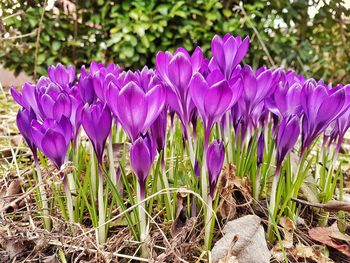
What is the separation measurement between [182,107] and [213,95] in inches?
5.4

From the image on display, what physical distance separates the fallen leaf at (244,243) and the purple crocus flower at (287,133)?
0.18 m

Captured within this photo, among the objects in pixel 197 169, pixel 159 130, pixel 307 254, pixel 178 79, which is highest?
pixel 178 79

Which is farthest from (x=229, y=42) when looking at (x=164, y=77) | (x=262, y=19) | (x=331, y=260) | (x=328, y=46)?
(x=328, y=46)

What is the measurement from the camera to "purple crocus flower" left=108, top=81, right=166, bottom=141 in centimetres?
90

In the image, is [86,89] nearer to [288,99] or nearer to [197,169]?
[197,169]

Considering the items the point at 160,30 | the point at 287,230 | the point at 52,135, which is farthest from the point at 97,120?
the point at 160,30

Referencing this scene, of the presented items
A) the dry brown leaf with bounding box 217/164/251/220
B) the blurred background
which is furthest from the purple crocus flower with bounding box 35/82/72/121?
the blurred background

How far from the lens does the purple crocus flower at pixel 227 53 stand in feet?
3.80

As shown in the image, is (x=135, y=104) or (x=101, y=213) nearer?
(x=135, y=104)

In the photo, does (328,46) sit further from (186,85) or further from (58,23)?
(186,85)

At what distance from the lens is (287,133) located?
1034mm

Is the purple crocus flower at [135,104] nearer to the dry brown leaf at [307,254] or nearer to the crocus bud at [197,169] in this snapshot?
the crocus bud at [197,169]

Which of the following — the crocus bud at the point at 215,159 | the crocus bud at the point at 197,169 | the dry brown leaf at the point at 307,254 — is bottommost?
the dry brown leaf at the point at 307,254

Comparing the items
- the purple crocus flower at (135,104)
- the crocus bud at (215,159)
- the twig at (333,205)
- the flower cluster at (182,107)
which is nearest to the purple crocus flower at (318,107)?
the flower cluster at (182,107)
